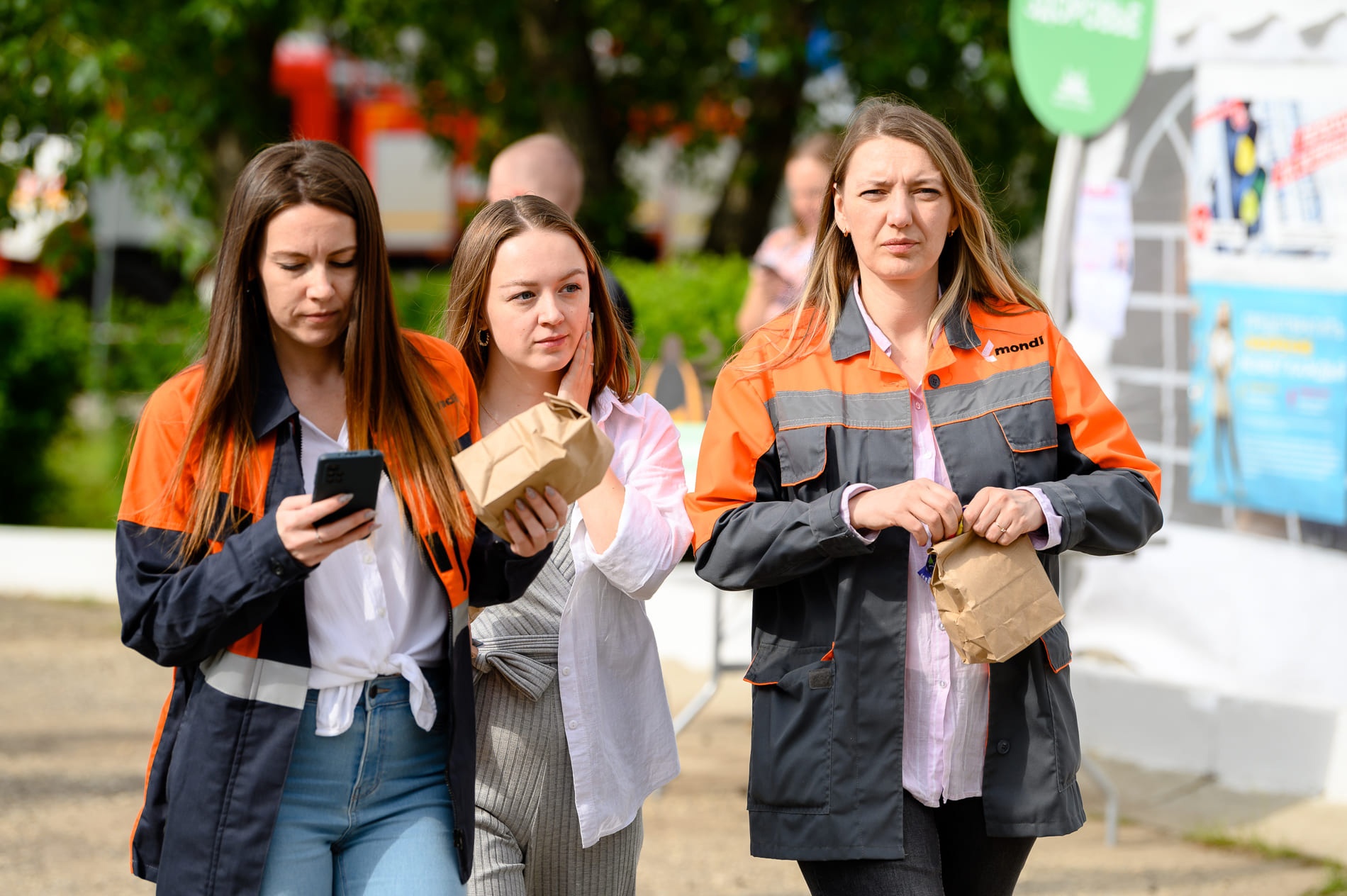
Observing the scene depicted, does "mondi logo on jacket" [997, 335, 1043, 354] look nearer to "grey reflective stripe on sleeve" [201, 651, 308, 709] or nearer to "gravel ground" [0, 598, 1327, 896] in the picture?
"grey reflective stripe on sleeve" [201, 651, 308, 709]

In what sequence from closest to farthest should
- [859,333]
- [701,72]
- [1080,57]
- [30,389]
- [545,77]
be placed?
[859,333], [1080,57], [30,389], [545,77], [701,72]

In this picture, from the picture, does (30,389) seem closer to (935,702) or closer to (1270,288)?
(1270,288)

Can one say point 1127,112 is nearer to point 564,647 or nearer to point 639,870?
point 639,870

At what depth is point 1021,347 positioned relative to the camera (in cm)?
258

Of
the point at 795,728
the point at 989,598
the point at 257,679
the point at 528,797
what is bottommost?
the point at 528,797

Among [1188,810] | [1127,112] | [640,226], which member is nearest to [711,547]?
[1188,810]

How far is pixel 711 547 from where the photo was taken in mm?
2498

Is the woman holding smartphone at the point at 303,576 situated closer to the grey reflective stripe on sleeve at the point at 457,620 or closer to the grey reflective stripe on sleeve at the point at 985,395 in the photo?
the grey reflective stripe on sleeve at the point at 457,620

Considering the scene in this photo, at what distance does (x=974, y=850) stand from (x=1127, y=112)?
3.93m

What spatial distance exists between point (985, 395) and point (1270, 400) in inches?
126

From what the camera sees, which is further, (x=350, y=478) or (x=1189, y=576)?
(x=1189, y=576)

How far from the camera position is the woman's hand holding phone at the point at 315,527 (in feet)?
6.59

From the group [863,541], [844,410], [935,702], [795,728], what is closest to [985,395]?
[844,410]

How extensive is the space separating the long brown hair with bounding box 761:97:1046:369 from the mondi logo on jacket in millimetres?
97
